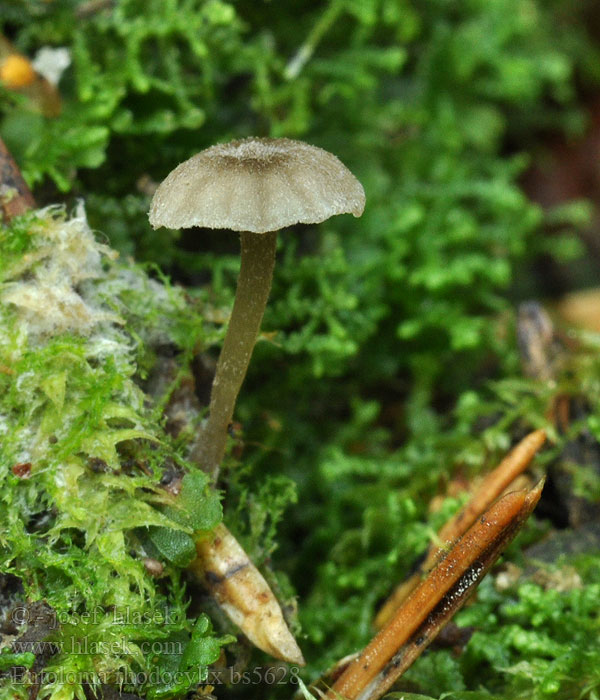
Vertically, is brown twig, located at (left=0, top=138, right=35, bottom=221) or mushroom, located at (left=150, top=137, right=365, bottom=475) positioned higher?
mushroom, located at (left=150, top=137, right=365, bottom=475)

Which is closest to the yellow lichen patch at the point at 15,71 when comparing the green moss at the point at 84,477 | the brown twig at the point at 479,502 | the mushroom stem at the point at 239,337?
the green moss at the point at 84,477

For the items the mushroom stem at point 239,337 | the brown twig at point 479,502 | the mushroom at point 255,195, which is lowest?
the brown twig at point 479,502

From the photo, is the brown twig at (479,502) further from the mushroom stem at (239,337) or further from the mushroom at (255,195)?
the mushroom at (255,195)

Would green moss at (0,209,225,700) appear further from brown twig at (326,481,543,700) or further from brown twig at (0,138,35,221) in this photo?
brown twig at (326,481,543,700)

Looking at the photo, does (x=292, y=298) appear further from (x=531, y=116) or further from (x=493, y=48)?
(x=531, y=116)

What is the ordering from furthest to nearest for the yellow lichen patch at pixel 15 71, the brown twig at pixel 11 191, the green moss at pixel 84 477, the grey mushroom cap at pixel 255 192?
the yellow lichen patch at pixel 15 71, the brown twig at pixel 11 191, the green moss at pixel 84 477, the grey mushroom cap at pixel 255 192

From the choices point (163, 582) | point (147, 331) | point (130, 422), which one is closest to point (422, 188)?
point (147, 331)

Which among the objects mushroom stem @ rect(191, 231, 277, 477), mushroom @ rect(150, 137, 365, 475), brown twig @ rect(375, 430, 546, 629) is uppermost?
mushroom @ rect(150, 137, 365, 475)

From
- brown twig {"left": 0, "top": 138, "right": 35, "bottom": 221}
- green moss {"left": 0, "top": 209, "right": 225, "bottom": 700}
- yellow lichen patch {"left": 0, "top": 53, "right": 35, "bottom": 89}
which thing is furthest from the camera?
yellow lichen patch {"left": 0, "top": 53, "right": 35, "bottom": 89}

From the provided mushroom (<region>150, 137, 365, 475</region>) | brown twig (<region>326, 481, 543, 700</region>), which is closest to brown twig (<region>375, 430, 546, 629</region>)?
brown twig (<region>326, 481, 543, 700</region>)
